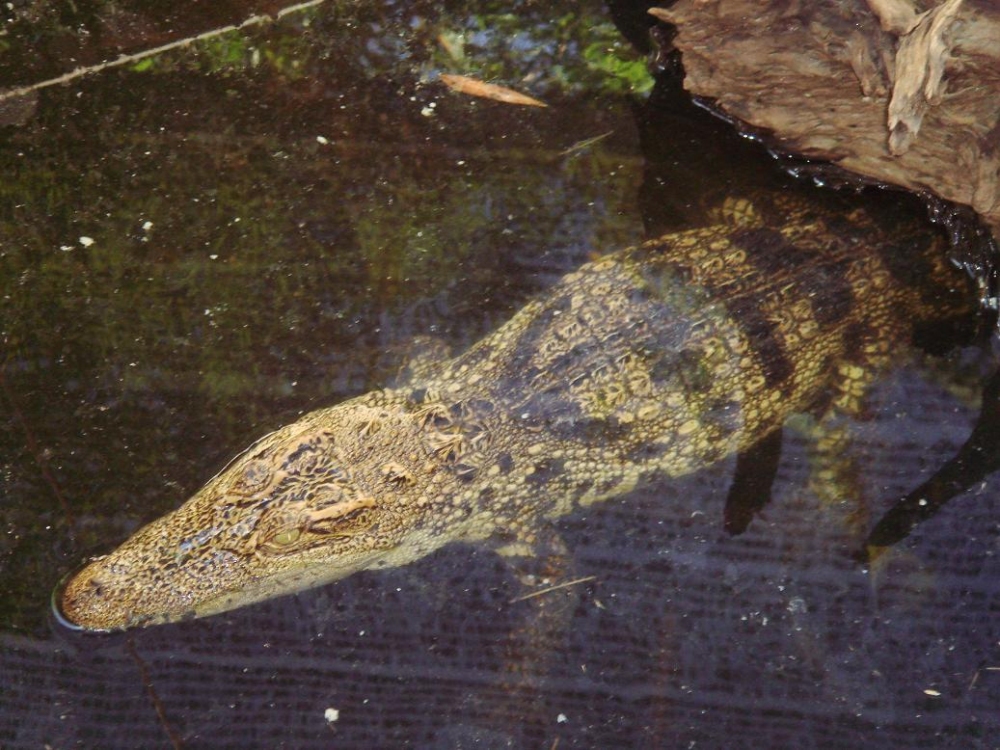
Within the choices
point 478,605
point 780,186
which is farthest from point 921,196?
A: point 478,605

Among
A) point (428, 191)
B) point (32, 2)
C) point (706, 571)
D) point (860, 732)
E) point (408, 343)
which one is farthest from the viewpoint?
point (32, 2)

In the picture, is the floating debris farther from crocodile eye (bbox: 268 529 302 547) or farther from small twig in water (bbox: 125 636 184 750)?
small twig in water (bbox: 125 636 184 750)

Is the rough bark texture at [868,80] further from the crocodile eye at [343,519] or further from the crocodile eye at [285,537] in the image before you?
the crocodile eye at [285,537]

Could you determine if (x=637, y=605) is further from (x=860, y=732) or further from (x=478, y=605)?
(x=860, y=732)

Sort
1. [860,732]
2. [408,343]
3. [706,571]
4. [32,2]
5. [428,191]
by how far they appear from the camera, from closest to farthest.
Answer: [860,732]
[706,571]
[408,343]
[428,191]
[32,2]

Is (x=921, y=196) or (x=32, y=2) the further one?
(x=32, y=2)

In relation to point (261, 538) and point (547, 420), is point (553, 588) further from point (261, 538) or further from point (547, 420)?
point (261, 538)

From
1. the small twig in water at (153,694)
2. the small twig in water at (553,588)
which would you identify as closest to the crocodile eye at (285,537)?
the small twig in water at (153,694)
